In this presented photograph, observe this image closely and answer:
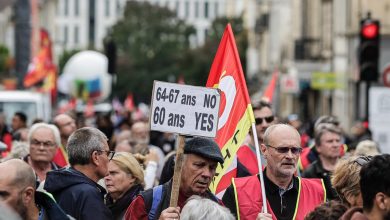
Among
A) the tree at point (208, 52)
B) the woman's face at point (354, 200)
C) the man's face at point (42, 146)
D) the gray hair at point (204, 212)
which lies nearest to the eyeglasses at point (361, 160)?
the woman's face at point (354, 200)

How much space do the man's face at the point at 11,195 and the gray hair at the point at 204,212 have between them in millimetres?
785

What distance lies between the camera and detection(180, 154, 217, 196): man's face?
7883 mm

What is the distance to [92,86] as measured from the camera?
2404 inches

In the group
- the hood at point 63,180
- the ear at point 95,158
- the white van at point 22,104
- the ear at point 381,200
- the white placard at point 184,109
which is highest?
the white placard at point 184,109

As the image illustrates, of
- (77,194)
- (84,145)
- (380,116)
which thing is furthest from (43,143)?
(380,116)

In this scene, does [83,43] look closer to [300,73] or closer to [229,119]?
[300,73]

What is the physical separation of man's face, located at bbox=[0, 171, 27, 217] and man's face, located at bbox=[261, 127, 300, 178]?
230cm

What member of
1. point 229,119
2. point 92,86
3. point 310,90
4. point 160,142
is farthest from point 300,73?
point 229,119

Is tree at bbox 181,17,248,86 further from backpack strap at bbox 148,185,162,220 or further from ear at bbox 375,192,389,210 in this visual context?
ear at bbox 375,192,389,210

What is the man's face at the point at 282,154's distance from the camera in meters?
8.38

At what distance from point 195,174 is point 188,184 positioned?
0.07 metres

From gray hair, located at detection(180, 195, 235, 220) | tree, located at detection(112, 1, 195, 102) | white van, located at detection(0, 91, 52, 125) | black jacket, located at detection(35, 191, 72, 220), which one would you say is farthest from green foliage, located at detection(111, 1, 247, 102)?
gray hair, located at detection(180, 195, 235, 220)

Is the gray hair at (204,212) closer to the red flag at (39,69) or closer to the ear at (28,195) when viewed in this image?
the ear at (28,195)

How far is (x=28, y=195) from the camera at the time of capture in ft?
21.5
